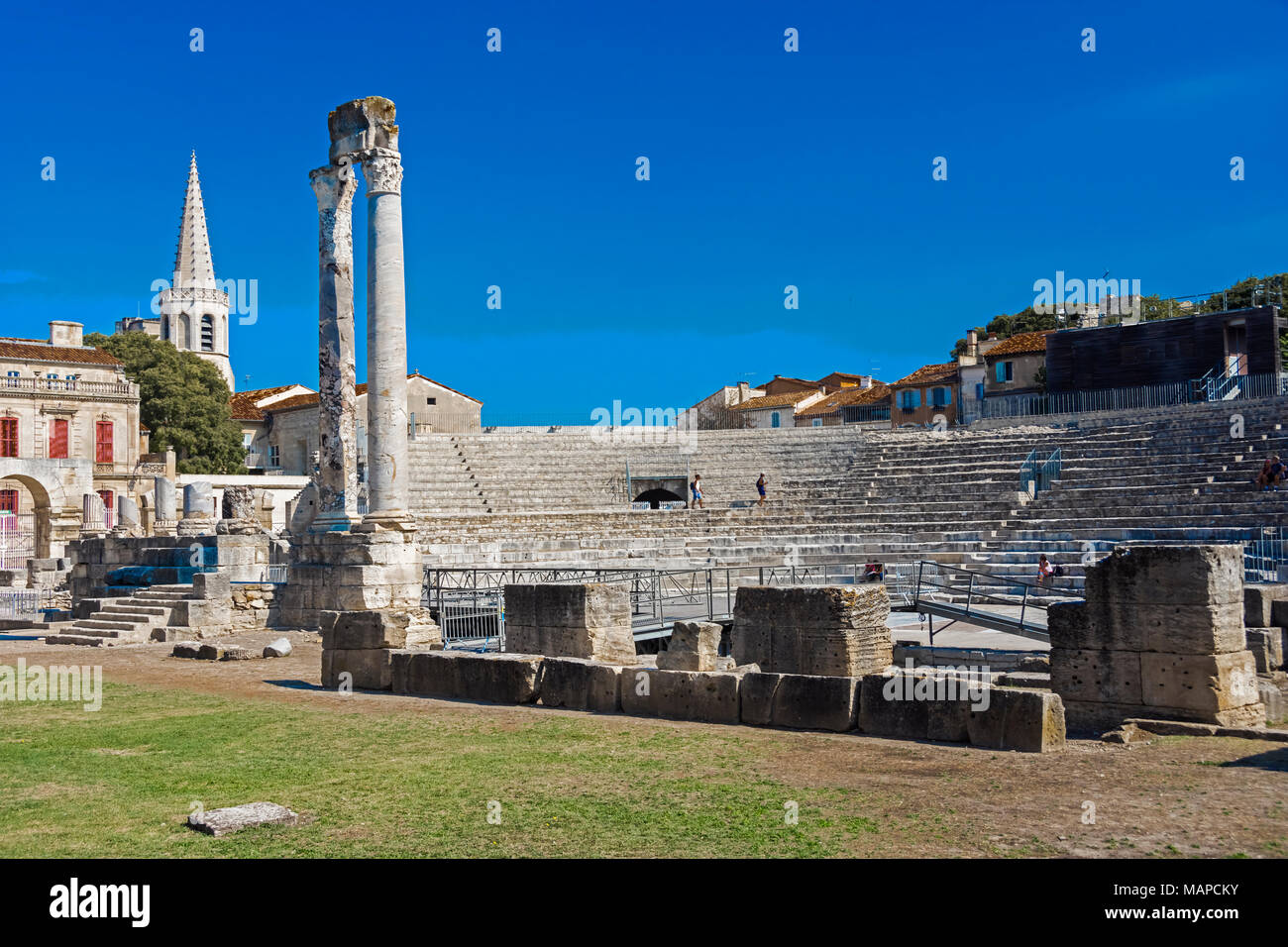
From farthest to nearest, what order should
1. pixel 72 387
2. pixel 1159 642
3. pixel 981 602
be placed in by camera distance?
pixel 72 387 < pixel 981 602 < pixel 1159 642

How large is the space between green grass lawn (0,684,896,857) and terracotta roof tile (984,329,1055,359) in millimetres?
43512

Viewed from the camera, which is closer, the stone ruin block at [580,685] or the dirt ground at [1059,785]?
the dirt ground at [1059,785]

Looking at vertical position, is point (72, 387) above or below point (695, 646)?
above

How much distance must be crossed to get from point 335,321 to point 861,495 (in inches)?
670

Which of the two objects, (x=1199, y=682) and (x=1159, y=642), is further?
(x=1159, y=642)

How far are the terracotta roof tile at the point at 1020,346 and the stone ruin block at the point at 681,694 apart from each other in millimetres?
42398

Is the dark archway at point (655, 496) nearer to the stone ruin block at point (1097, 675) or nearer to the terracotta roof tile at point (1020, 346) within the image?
the terracotta roof tile at point (1020, 346)

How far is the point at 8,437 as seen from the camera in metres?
53.0

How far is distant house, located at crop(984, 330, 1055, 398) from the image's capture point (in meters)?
49.9

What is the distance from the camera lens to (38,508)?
155 feet

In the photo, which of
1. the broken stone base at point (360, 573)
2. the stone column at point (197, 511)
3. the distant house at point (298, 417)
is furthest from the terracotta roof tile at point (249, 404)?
the broken stone base at point (360, 573)

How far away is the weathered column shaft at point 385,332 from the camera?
1964cm

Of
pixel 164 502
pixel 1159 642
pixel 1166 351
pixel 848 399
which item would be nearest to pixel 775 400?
pixel 848 399

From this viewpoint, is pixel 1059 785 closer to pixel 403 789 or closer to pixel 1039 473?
pixel 403 789
